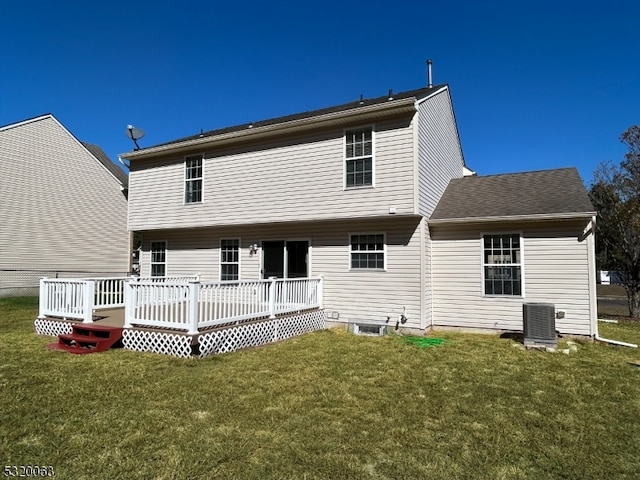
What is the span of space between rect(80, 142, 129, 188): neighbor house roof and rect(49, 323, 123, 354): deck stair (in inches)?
635

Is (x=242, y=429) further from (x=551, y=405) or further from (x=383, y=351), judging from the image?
(x=383, y=351)

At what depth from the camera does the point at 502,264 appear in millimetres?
9805

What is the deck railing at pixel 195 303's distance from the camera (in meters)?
7.27

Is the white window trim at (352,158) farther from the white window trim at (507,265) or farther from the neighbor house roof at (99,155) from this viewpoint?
the neighbor house roof at (99,155)

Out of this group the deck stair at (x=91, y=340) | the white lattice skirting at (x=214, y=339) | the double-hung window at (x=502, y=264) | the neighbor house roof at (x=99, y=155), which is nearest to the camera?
the white lattice skirting at (x=214, y=339)

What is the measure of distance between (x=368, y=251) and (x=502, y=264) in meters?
3.32

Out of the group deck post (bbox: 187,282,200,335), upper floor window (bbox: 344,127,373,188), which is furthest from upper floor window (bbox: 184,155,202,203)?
deck post (bbox: 187,282,200,335)

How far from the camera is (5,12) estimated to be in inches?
437

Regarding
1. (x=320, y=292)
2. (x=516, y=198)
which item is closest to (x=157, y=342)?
(x=320, y=292)

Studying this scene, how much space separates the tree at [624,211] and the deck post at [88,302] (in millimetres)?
16401

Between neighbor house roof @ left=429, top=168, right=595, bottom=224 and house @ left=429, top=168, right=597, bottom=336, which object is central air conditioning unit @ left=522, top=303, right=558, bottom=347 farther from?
neighbor house roof @ left=429, top=168, right=595, bottom=224

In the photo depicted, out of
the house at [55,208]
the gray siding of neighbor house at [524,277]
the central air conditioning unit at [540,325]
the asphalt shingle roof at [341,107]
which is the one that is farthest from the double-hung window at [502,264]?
→ the house at [55,208]

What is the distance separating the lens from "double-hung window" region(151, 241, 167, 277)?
13943 millimetres

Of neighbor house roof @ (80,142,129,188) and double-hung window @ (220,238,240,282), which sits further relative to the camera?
neighbor house roof @ (80,142,129,188)
